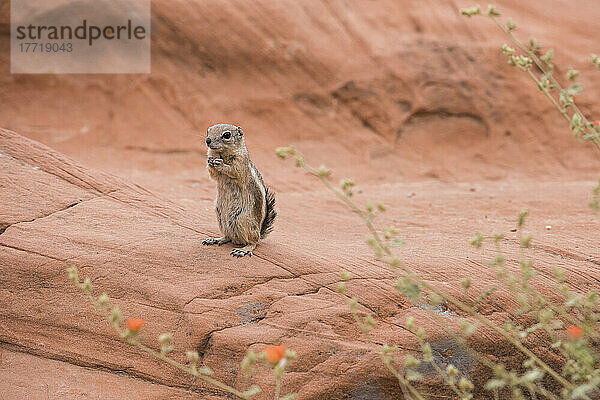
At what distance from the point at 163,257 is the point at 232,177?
0.97 metres

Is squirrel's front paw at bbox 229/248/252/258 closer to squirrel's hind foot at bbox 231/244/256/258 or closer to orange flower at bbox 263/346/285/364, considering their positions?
squirrel's hind foot at bbox 231/244/256/258

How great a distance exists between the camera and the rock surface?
196 inches

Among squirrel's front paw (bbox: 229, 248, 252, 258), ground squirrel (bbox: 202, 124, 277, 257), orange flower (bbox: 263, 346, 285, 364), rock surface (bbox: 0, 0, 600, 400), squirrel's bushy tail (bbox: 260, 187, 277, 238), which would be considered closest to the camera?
orange flower (bbox: 263, 346, 285, 364)

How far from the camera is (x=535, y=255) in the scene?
241 inches

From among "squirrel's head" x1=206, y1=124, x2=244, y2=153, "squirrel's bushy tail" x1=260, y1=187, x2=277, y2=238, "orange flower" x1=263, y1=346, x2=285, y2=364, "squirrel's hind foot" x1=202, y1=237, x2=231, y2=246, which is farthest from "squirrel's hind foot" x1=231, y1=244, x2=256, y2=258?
"orange flower" x1=263, y1=346, x2=285, y2=364

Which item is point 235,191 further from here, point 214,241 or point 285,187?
point 285,187

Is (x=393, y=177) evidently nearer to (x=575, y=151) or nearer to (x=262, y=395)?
(x=575, y=151)

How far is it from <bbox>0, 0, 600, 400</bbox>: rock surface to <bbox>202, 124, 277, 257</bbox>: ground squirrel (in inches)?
9.1

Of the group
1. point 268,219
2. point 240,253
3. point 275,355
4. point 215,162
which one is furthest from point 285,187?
point 275,355

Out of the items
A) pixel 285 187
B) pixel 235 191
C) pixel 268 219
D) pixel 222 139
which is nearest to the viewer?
pixel 222 139

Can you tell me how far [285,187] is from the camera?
36.4 feet

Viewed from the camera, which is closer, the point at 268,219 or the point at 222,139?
the point at 222,139

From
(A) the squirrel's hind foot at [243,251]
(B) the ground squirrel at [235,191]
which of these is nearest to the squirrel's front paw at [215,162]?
(B) the ground squirrel at [235,191]

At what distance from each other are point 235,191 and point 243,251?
582 mm
